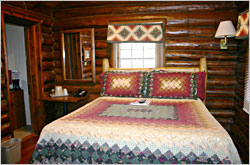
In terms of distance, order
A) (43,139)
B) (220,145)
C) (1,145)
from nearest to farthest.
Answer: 1. (220,145)
2. (43,139)
3. (1,145)

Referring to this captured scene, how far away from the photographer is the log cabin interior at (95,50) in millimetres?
3240

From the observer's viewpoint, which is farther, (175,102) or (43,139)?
(175,102)

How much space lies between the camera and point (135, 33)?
149 inches

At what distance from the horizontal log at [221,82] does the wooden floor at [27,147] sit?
3287mm

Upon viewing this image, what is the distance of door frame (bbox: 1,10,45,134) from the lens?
379 cm

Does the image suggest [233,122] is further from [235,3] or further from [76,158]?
[76,158]

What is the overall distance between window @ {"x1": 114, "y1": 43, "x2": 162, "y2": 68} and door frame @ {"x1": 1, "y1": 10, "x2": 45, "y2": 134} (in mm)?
1531

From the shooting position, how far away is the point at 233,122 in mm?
3512

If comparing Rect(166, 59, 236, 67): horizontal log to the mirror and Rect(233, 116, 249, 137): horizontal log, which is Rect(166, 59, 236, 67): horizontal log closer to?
Rect(233, 116, 249, 137): horizontal log

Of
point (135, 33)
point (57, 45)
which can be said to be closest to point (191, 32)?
point (135, 33)

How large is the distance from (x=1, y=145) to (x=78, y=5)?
2870mm

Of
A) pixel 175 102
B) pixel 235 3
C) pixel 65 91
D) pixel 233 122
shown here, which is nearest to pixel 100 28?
pixel 65 91

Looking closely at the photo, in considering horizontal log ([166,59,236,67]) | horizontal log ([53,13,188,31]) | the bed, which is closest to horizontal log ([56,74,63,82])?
horizontal log ([53,13,188,31])

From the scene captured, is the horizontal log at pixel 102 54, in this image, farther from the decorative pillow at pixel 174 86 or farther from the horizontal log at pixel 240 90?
the horizontal log at pixel 240 90
